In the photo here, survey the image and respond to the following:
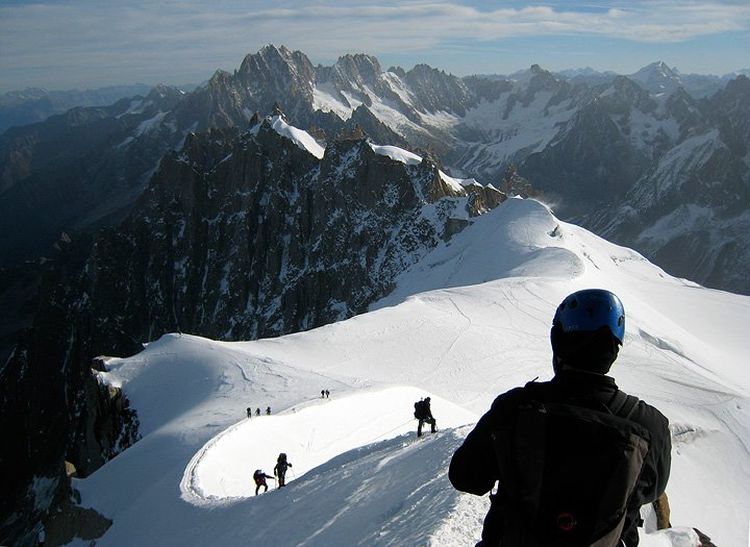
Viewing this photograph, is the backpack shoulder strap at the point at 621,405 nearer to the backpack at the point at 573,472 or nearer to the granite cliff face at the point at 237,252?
the backpack at the point at 573,472

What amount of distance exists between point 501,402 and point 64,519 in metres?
31.0

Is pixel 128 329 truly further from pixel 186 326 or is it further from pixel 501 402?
pixel 501 402

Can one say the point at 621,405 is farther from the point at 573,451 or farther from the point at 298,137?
the point at 298,137

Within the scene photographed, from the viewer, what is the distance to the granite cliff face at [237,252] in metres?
99.6

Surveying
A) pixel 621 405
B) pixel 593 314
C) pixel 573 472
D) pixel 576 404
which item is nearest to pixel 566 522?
pixel 573 472

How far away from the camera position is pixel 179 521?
1795 cm

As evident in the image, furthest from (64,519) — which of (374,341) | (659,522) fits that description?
(659,522)

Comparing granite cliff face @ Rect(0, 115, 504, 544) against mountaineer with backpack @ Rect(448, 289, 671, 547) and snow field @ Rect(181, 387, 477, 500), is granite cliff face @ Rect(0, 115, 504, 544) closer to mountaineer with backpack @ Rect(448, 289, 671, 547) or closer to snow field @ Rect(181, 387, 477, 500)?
snow field @ Rect(181, 387, 477, 500)

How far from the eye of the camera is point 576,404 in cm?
392

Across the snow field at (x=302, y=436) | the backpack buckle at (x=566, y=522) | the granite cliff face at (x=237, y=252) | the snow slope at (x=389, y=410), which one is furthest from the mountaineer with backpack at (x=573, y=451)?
the granite cliff face at (x=237, y=252)

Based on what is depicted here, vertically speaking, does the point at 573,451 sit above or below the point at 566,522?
above

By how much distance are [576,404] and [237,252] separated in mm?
124802

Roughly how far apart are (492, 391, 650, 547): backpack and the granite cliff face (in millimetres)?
83792

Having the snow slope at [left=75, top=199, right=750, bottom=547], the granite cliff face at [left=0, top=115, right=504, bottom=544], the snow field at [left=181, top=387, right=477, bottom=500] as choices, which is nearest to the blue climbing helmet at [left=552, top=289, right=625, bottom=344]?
the snow slope at [left=75, top=199, right=750, bottom=547]
